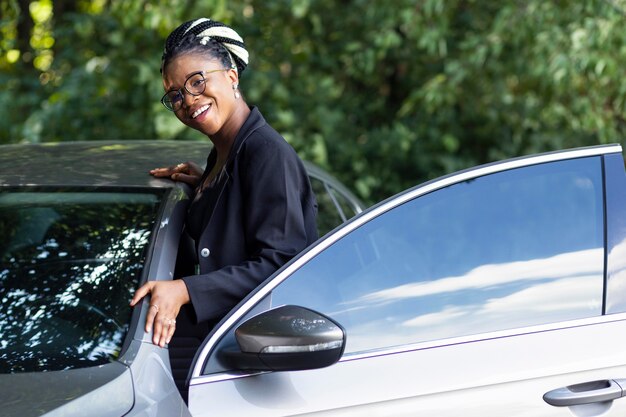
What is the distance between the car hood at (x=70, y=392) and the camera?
75.2 inches

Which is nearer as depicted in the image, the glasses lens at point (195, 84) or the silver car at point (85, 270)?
the silver car at point (85, 270)

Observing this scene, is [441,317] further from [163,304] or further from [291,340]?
[163,304]

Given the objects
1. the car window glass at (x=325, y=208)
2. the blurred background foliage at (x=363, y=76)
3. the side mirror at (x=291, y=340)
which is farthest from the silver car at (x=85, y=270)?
the blurred background foliage at (x=363, y=76)

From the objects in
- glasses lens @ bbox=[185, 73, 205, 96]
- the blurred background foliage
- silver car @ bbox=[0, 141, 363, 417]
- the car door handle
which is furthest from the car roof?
the blurred background foliage

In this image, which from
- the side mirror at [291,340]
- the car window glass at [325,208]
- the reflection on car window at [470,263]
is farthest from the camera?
the car window glass at [325,208]

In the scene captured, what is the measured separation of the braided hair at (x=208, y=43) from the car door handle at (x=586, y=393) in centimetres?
118

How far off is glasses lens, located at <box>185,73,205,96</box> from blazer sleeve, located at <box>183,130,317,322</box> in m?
0.21

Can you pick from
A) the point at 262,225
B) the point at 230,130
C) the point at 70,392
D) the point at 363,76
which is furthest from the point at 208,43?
the point at 363,76

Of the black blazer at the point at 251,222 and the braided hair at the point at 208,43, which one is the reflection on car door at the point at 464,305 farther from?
the braided hair at the point at 208,43

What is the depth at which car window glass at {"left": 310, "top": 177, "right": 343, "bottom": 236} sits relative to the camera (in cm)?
370

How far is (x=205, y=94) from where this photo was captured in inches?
99.4

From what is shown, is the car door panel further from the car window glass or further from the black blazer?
the car window glass

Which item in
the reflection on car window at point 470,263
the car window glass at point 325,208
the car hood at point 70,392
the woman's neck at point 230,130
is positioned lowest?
the car hood at point 70,392

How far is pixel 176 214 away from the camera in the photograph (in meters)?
2.62
